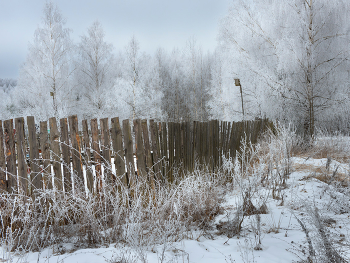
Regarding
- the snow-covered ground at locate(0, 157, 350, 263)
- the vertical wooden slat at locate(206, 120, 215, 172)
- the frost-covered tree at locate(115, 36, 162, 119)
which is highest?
the frost-covered tree at locate(115, 36, 162, 119)

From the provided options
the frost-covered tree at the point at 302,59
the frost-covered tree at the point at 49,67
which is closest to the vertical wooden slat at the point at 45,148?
the frost-covered tree at the point at 302,59

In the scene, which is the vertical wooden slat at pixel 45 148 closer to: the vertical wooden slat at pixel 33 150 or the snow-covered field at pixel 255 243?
the vertical wooden slat at pixel 33 150

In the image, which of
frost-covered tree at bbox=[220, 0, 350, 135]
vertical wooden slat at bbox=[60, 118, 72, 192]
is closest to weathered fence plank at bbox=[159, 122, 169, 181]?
vertical wooden slat at bbox=[60, 118, 72, 192]

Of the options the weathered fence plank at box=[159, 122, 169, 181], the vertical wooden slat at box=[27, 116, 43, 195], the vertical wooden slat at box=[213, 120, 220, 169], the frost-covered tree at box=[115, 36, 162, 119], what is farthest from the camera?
the frost-covered tree at box=[115, 36, 162, 119]

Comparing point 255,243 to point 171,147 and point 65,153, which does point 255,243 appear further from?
point 65,153

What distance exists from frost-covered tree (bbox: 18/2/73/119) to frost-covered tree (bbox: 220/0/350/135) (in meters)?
11.1

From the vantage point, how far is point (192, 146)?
4051 mm

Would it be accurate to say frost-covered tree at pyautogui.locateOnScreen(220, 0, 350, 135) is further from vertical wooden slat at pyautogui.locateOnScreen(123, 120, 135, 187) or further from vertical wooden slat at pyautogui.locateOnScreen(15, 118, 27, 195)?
vertical wooden slat at pyautogui.locateOnScreen(15, 118, 27, 195)

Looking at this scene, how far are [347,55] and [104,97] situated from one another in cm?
1408

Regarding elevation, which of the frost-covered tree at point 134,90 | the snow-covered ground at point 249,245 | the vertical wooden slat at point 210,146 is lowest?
the snow-covered ground at point 249,245

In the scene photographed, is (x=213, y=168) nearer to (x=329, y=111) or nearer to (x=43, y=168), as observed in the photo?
(x=43, y=168)

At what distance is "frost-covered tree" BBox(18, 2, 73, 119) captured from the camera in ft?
44.3

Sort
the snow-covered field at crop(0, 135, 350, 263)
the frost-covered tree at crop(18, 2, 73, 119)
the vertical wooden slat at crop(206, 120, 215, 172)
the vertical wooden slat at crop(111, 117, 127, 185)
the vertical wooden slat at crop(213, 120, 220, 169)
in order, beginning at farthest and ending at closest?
the frost-covered tree at crop(18, 2, 73, 119) < the vertical wooden slat at crop(213, 120, 220, 169) < the vertical wooden slat at crop(206, 120, 215, 172) < the vertical wooden slat at crop(111, 117, 127, 185) < the snow-covered field at crop(0, 135, 350, 263)

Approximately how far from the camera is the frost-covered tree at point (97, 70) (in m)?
16.0
